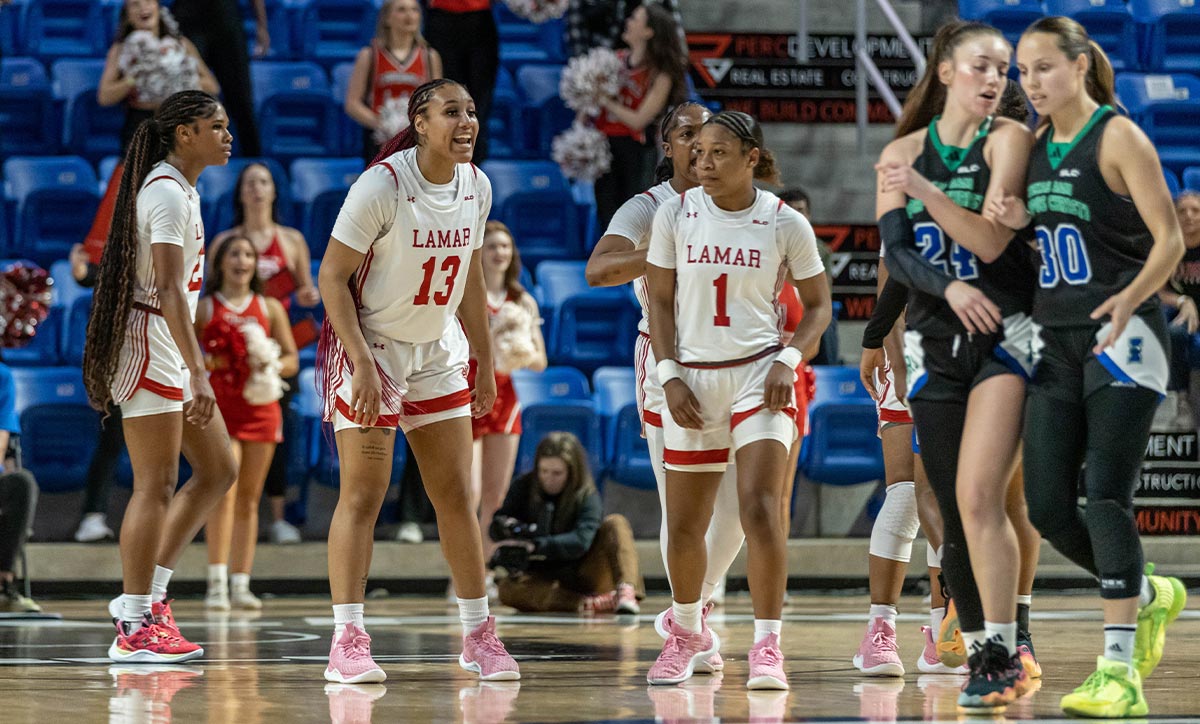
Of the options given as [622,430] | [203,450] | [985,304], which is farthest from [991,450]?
[622,430]

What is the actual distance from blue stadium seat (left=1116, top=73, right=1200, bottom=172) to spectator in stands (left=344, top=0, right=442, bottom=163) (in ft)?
16.7

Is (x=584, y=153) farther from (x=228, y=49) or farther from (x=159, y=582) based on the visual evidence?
(x=159, y=582)

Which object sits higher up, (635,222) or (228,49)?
(228,49)

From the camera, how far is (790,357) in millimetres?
5434

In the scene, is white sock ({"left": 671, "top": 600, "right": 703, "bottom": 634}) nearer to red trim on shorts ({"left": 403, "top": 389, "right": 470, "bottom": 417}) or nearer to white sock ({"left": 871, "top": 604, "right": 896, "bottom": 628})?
white sock ({"left": 871, "top": 604, "right": 896, "bottom": 628})

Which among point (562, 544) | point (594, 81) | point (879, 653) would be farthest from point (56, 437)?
point (879, 653)

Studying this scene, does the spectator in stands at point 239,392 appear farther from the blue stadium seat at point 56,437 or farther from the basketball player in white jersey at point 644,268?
the basketball player in white jersey at point 644,268

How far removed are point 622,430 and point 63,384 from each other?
319 centimetres

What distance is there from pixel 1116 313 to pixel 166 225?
3.37 meters

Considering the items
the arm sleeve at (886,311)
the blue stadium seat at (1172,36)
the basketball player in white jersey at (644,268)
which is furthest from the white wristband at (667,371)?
the blue stadium seat at (1172,36)

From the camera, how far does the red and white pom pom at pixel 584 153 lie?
36.2ft

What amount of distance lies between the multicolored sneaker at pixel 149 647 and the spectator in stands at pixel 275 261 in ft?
11.6

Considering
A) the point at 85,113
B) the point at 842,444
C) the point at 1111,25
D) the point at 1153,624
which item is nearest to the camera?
the point at 1153,624

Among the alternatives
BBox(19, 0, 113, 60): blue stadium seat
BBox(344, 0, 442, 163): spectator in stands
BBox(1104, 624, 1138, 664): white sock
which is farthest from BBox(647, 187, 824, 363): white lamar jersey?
BBox(19, 0, 113, 60): blue stadium seat
